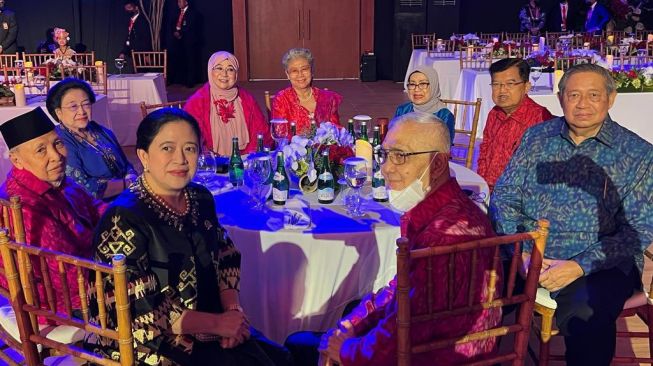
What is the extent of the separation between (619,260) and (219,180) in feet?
5.60

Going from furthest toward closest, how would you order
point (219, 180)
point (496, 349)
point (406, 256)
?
1. point (219, 180)
2. point (496, 349)
3. point (406, 256)

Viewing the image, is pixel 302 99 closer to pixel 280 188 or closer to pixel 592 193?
pixel 280 188

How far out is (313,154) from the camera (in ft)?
9.75

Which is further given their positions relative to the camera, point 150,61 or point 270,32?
point 270,32

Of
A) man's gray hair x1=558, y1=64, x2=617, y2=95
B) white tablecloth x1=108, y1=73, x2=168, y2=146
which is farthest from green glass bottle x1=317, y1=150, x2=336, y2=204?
white tablecloth x1=108, y1=73, x2=168, y2=146

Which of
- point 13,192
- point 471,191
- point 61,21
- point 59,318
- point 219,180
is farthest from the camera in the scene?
point 61,21

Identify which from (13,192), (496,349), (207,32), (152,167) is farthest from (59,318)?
(207,32)

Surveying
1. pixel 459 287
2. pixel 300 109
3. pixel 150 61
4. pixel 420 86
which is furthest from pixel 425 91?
pixel 150 61

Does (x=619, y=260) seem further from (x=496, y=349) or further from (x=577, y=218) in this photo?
(x=496, y=349)

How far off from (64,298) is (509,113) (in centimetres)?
261

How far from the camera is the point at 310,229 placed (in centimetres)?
251

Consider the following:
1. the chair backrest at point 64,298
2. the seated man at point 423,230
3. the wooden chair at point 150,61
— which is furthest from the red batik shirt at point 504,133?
the wooden chair at point 150,61

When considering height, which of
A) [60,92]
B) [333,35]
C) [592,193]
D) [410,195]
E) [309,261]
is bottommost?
[309,261]

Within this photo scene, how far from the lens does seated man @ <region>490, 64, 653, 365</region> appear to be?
2336mm
